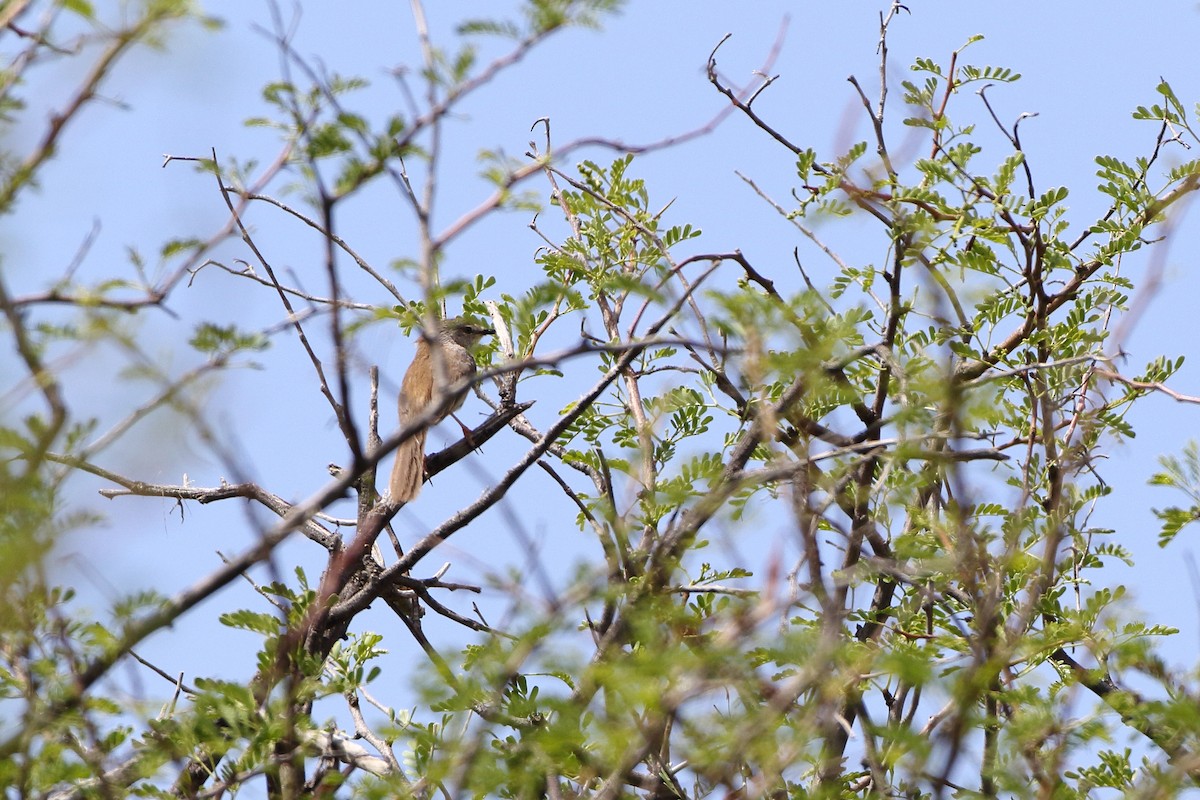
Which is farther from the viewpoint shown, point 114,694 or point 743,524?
point 743,524

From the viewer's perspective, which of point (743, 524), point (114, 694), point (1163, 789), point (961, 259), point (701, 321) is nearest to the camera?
point (1163, 789)

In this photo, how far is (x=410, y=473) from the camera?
23.7ft

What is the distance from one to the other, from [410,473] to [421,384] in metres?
2.67

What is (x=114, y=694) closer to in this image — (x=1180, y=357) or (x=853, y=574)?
(x=853, y=574)

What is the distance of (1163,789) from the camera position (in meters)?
3.06

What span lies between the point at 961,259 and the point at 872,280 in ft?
1.21

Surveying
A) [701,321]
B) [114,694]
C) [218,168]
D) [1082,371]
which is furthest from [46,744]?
[1082,371]

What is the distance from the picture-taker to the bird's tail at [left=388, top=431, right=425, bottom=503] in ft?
23.6

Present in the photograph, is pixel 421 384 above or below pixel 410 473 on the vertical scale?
above

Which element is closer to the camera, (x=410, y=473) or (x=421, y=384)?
(x=410, y=473)

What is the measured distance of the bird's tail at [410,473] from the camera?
720 cm

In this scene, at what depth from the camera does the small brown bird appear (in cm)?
724

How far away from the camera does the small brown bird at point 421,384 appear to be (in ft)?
23.8

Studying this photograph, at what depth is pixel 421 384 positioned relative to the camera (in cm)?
983
